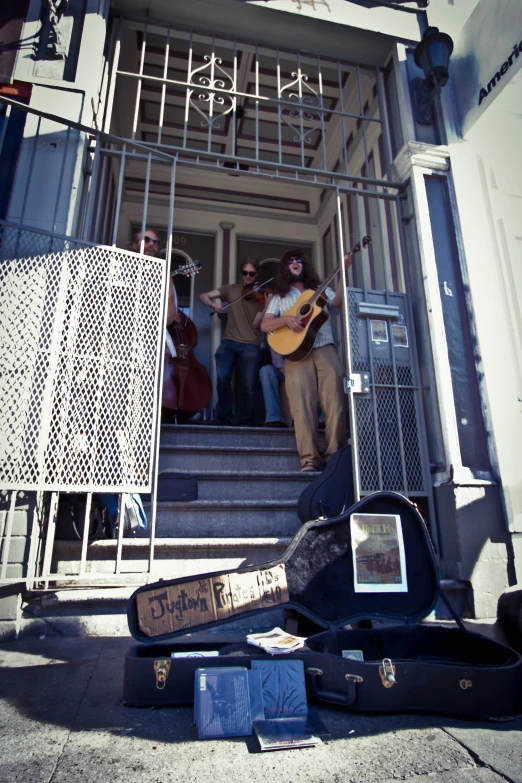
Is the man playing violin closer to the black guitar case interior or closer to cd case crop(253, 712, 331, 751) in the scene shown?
the black guitar case interior

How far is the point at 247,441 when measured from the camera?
13.3ft

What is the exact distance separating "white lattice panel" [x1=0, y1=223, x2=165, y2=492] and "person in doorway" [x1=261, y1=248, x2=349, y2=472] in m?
1.28

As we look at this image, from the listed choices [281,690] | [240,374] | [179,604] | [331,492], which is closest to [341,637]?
[281,690]

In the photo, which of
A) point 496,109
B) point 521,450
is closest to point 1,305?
point 521,450

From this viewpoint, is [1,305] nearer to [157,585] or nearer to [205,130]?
[157,585]

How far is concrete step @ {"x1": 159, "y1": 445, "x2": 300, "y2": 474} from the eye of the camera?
367 centimetres

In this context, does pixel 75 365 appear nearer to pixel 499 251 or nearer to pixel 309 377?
pixel 309 377

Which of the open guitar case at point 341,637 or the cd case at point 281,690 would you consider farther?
the open guitar case at point 341,637

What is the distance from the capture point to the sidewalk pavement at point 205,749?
3.66 feet

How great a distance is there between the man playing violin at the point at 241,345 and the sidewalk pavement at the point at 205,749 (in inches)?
148

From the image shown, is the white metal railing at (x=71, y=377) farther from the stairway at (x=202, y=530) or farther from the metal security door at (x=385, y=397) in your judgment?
the metal security door at (x=385, y=397)

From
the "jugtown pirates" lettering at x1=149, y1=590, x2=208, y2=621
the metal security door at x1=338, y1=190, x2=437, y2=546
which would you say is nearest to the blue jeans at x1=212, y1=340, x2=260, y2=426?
the metal security door at x1=338, y1=190, x2=437, y2=546

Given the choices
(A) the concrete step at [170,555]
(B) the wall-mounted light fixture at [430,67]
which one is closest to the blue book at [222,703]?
(A) the concrete step at [170,555]

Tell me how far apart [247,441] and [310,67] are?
413cm
